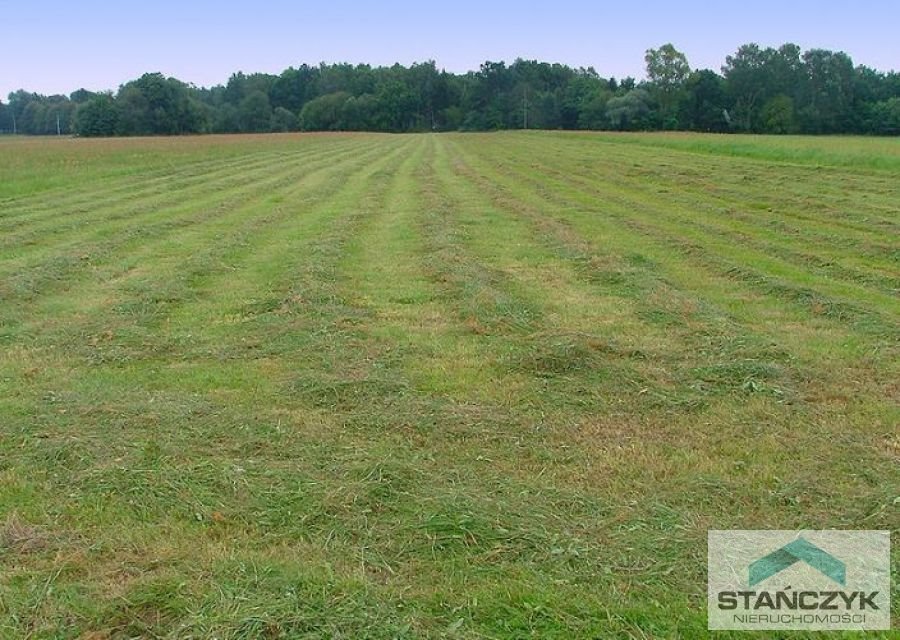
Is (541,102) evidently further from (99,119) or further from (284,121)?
(99,119)

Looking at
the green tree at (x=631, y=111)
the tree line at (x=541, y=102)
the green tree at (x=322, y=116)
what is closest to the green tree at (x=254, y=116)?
the tree line at (x=541, y=102)

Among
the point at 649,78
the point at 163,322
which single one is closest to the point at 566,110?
the point at 649,78

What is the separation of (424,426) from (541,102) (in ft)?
362

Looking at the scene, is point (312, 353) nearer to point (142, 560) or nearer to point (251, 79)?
point (142, 560)

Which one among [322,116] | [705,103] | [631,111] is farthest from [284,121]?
[705,103]

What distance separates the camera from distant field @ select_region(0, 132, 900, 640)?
3414 mm

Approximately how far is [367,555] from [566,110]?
355 feet

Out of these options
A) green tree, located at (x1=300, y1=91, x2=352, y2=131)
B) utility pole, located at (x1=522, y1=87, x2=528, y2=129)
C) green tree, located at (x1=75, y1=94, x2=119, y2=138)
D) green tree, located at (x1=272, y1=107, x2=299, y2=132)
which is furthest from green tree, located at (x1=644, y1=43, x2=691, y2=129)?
green tree, located at (x1=75, y1=94, x2=119, y2=138)

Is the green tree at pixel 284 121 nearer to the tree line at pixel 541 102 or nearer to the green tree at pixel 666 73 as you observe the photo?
the tree line at pixel 541 102

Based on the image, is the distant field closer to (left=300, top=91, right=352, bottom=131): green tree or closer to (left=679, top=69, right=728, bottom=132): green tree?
(left=679, top=69, right=728, bottom=132): green tree

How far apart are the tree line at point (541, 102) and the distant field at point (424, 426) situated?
3187 inches

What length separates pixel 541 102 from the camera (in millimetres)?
109812

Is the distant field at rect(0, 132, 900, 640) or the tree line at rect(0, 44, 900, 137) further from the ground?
the tree line at rect(0, 44, 900, 137)

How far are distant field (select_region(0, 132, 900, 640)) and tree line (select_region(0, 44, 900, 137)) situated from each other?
8096 cm
